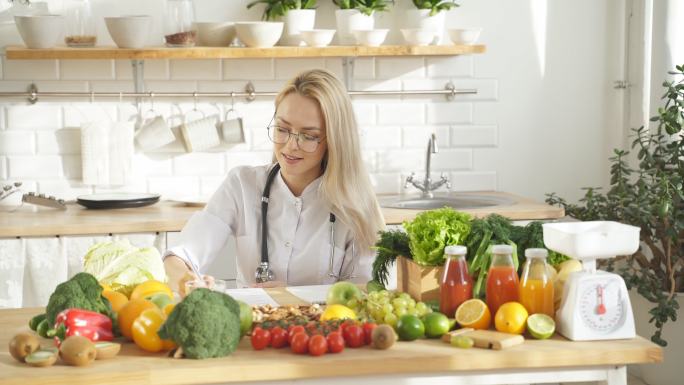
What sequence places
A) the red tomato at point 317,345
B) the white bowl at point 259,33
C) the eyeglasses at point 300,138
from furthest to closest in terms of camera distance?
the white bowl at point 259,33
the eyeglasses at point 300,138
the red tomato at point 317,345

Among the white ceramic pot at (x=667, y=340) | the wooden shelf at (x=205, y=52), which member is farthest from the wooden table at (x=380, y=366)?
the wooden shelf at (x=205, y=52)

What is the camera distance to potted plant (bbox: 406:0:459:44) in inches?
205

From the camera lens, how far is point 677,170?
15.3 feet

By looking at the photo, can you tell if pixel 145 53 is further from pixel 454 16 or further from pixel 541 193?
pixel 541 193

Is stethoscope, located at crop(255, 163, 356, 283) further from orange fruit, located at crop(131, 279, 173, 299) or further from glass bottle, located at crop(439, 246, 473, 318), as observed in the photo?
glass bottle, located at crop(439, 246, 473, 318)

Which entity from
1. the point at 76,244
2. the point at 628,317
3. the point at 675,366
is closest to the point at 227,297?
the point at 628,317

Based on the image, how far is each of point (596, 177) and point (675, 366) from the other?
1.19 m

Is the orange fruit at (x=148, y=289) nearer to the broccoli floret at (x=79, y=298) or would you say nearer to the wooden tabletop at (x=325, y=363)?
the broccoli floret at (x=79, y=298)

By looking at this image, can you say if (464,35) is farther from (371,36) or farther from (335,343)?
(335,343)

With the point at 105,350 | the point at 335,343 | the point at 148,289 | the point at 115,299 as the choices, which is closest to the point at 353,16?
the point at 148,289

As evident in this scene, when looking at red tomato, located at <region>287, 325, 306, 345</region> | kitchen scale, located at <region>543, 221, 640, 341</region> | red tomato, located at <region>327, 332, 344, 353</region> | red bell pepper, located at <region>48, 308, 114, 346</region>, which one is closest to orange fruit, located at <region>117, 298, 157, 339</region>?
red bell pepper, located at <region>48, 308, 114, 346</region>

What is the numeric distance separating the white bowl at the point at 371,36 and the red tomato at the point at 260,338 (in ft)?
9.09

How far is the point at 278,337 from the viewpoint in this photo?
2.51 m

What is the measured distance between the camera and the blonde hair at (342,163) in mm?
3645
